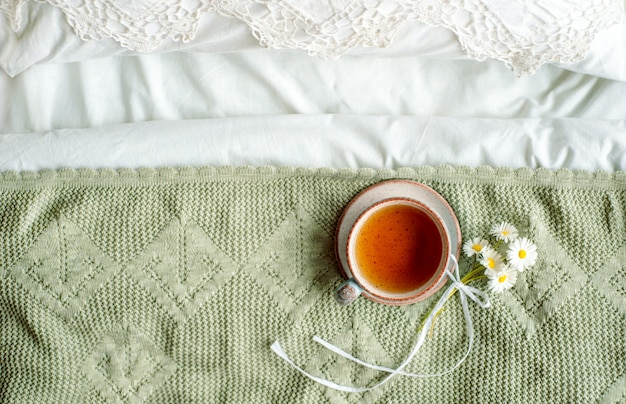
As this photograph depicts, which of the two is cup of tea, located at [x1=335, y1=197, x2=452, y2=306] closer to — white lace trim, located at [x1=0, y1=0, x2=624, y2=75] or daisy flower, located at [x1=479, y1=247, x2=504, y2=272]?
daisy flower, located at [x1=479, y1=247, x2=504, y2=272]

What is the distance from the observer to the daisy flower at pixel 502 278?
0.86 m

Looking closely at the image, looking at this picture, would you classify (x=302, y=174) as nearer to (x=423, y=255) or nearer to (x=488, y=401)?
(x=423, y=255)

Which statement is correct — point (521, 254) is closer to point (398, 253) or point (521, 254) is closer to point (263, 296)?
point (398, 253)

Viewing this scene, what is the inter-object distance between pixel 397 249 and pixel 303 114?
30cm

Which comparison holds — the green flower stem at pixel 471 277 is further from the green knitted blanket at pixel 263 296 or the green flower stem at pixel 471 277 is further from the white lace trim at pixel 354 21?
the white lace trim at pixel 354 21

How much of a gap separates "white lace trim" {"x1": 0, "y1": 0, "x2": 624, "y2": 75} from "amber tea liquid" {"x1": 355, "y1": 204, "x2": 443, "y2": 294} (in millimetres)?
274

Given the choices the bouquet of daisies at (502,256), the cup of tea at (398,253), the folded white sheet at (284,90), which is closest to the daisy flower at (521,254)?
the bouquet of daisies at (502,256)

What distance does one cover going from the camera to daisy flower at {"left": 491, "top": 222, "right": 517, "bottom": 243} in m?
0.87

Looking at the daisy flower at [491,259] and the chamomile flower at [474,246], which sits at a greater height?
the chamomile flower at [474,246]

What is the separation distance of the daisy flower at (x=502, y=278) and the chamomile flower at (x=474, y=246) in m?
0.04

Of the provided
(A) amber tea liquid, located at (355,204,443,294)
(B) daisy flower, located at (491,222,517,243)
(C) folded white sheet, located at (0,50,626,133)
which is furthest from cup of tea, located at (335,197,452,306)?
(C) folded white sheet, located at (0,50,626,133)

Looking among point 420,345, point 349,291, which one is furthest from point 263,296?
point 420,345

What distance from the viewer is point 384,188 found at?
877mm

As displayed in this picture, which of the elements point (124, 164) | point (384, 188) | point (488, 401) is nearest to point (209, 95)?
point (124, 164)
